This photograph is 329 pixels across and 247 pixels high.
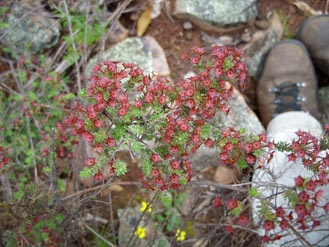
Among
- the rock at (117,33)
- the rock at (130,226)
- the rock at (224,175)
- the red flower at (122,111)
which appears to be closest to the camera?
the red flower at (122,111)

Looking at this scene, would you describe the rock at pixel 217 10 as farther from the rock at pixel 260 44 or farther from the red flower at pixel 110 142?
the red flower at pixel 110 142

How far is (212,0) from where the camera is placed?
10.5 ft

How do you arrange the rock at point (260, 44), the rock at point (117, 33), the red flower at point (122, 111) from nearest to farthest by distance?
the red flower at point (122, 111)
the rock at point (117, 33)
the rock at point (260, 44)

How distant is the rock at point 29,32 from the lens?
3113mm

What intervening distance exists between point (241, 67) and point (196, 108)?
0.94 feet

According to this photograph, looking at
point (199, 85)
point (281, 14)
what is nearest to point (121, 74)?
point (199, 85)

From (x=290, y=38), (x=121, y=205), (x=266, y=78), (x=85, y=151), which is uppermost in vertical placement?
(x=290, y=38)

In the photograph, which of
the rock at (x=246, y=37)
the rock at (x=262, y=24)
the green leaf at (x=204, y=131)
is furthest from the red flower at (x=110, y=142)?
the rock at (x=262, y=24)

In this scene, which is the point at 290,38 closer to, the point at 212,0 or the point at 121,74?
the point at 212,0

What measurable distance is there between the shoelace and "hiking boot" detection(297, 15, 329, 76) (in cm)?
33

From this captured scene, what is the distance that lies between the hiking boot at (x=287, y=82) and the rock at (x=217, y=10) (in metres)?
0.51

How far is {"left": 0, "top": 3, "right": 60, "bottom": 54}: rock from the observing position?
311cm

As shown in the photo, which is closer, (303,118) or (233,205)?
(233,205)

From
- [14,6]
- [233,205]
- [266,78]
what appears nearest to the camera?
[233,205]
